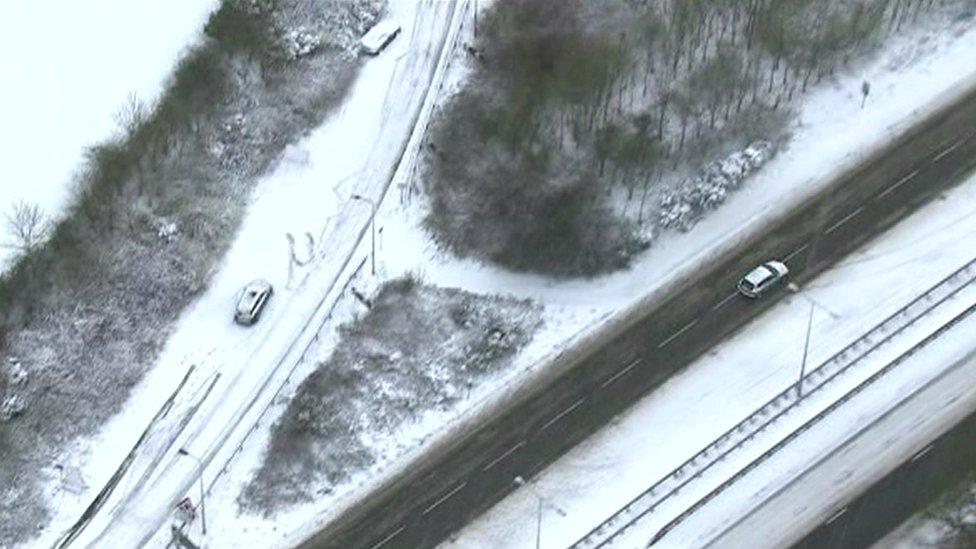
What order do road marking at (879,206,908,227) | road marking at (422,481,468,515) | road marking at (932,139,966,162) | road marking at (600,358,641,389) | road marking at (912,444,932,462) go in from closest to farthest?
road marking at (422,481,468,515) < road marking at (912,444,932,462) < road marking at (600,358,641,389) < road marking at (879,206,908,227) < road marking at (932,139,966,162)

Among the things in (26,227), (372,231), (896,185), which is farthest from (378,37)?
(896,185)

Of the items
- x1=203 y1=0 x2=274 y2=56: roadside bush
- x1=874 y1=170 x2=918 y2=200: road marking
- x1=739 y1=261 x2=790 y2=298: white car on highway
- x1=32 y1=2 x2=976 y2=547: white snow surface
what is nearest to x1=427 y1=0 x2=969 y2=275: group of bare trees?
x1=32 y1=2 x2=976 y2=547: white snow surface

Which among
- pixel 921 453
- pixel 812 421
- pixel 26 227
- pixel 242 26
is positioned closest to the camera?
pixel 921 453

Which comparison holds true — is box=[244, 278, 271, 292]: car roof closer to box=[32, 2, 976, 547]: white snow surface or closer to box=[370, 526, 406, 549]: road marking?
box=[32, 2, 976, 547]: white snow surface

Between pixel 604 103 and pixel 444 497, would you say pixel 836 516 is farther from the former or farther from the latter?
pixel 604 103

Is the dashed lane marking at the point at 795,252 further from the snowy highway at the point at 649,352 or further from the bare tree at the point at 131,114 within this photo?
the bare tree at the point at 131,114
